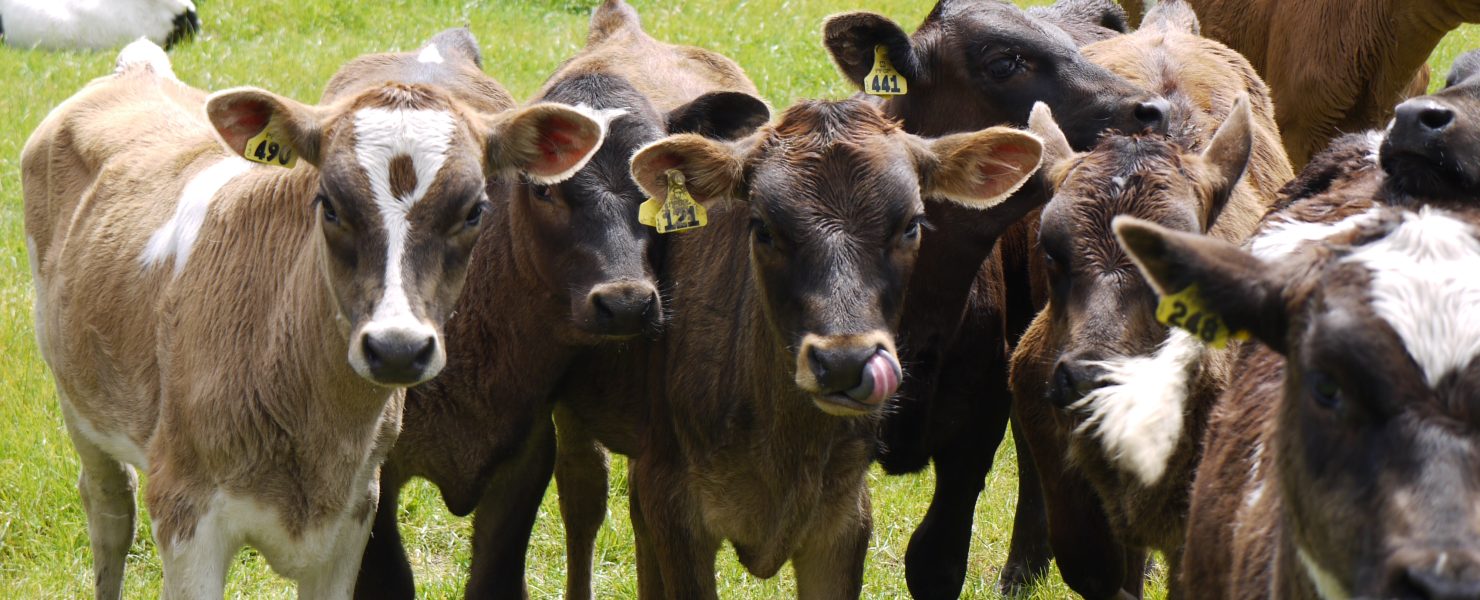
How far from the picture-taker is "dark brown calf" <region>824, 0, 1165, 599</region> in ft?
18.5

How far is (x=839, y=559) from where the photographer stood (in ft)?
16.8

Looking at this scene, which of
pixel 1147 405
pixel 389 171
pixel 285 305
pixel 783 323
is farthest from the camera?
pixel 285 305

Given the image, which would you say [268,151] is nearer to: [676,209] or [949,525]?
[676,209]

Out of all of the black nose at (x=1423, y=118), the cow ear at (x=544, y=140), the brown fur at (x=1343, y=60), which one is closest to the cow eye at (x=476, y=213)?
the cow ear at (x=544, y=140)

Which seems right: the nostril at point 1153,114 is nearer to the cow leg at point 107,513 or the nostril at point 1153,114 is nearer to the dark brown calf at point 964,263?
the dark brown calf at point 964,263

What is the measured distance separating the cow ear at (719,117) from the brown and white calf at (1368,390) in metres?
2.49

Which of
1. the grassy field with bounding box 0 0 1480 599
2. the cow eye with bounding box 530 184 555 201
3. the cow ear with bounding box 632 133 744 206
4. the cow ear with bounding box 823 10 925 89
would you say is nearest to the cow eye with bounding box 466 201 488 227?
the cow ear with bounding box 632 133 744 206

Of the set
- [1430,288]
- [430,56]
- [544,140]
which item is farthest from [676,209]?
[1430,288]

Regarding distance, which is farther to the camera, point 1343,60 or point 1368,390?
point 1343,60

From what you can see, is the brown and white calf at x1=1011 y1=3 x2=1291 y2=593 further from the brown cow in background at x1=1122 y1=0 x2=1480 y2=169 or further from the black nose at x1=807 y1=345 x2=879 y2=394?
the brown cow in background at x1=1122 y1=0 x2=1480 y2=169

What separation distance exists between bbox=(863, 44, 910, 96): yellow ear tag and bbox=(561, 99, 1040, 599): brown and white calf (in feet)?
3.45

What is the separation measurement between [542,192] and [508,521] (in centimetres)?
124

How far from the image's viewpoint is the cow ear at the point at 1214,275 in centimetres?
315

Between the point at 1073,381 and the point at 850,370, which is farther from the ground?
the point at 850,370
